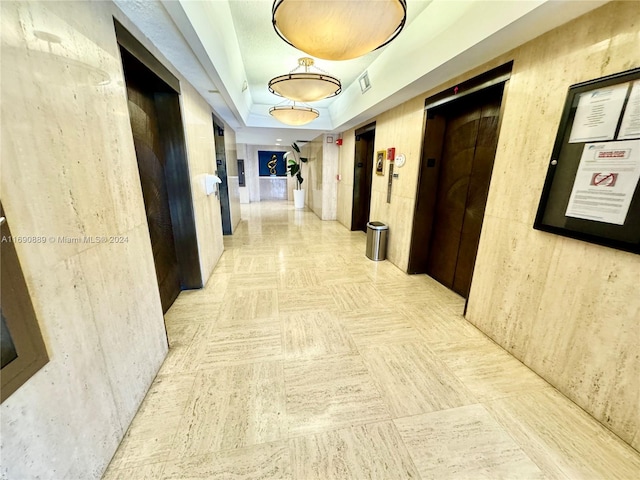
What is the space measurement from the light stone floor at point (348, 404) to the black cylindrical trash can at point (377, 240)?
140 centimetres

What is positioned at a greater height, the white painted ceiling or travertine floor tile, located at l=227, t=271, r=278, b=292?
the white painted ceiling

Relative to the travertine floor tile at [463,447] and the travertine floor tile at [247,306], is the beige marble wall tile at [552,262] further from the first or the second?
the travertine floor tile at [247,306]

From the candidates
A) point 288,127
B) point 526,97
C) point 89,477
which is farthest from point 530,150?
point 288,127

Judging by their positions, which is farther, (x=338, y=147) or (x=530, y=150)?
(x=338, y=147)

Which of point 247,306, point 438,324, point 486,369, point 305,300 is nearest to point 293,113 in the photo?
point 305,300

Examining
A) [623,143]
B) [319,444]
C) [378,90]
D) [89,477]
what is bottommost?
[319,444]

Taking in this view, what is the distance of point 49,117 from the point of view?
1020 millimetres

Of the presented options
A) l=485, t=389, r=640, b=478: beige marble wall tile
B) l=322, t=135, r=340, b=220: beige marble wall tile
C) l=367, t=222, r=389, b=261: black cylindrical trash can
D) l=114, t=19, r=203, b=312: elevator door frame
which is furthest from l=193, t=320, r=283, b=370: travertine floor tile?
l=322, t=135, r=340, b=220: beige marble wall tile

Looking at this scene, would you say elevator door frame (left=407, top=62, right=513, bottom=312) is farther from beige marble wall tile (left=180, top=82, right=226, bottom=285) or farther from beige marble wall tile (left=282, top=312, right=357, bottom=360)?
beige marble wall tile (left=180, top=82, right=226, bottom=285)

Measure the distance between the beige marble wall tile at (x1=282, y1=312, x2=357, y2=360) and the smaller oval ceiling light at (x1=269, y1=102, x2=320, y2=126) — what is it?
10.9 feet

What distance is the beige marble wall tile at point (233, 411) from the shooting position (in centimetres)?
142

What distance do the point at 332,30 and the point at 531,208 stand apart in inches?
77.0

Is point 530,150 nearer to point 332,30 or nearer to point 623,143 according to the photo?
point 623,143

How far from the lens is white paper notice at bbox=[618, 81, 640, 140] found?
1.32 meters
